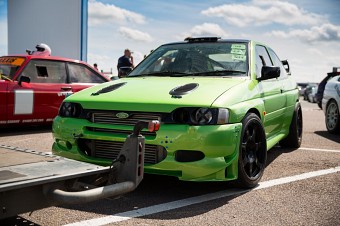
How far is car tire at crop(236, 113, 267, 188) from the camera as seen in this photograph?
412cm

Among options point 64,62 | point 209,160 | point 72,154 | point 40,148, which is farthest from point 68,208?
point 64,62

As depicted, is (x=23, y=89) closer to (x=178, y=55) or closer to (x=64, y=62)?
(x=64, y=62)

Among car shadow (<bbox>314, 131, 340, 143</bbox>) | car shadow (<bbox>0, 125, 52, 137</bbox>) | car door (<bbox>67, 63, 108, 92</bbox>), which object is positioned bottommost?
car shadow (<bbox>0, 125, 52, 137</bbox>)

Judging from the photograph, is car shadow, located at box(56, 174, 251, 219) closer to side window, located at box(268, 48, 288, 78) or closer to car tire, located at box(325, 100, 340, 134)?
side window, located at box(268, 48, 288, 78)

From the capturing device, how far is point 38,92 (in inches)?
302

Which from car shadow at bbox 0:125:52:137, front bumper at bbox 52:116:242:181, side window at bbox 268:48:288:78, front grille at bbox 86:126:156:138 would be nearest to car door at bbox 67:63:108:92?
car shadow at bbox 0:125:52:137

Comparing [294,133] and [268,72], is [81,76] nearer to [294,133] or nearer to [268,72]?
[294,133]

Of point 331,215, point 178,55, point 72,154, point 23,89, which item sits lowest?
point 331,215

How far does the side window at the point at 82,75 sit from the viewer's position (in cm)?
846

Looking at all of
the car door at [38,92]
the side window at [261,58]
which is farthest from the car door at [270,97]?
the car door at [38,92]

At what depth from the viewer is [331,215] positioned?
363 centimetres

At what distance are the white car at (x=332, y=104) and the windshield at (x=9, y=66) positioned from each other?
229 inches

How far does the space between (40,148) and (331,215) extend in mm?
4139

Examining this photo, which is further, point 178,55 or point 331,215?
point 178,55
